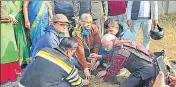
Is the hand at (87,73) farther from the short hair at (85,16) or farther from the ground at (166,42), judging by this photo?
the short hair at (85,16)

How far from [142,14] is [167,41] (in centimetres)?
131

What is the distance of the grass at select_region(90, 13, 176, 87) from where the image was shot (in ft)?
16.0

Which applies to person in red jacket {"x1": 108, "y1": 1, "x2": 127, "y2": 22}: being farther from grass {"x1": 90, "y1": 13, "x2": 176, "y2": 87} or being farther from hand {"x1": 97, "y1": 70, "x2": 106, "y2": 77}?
hand {"x1": 97, "y1": 70, "x2": 106, "y2": 77}

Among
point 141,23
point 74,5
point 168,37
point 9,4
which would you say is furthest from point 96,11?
point 168,37

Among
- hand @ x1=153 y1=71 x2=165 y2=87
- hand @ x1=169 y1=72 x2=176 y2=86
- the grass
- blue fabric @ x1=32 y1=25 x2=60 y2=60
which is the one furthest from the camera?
the grass

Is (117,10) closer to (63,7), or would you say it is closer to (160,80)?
(63,7)

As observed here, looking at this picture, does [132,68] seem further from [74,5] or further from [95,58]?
[74,5]

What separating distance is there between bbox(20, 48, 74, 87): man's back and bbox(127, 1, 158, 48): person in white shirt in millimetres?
1949

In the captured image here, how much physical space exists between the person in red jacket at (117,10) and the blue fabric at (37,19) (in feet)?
3.22

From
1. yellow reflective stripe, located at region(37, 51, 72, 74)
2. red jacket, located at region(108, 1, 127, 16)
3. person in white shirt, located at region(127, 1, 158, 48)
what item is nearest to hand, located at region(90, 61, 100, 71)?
person in white shirt, located at region(127, 1, 158, 48)

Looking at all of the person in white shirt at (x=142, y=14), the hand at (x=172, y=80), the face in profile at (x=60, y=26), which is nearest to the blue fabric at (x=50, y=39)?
the face in profile at (x=60, y=26)

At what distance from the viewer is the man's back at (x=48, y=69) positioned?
338cm

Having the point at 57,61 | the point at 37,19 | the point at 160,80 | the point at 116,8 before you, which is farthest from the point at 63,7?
the point at 160,80

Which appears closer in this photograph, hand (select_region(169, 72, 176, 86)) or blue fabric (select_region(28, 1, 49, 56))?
hand (select_region(169, 72, 176, 86))
